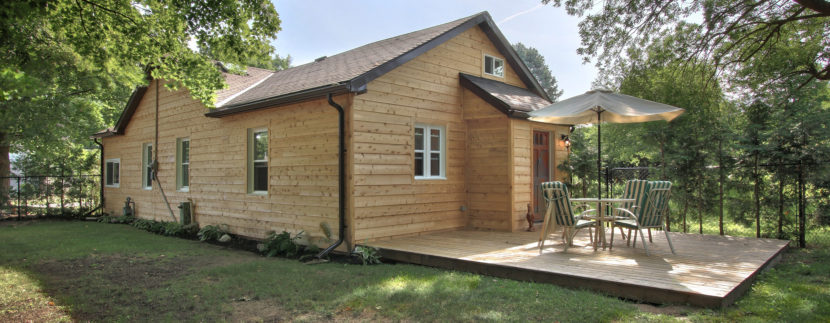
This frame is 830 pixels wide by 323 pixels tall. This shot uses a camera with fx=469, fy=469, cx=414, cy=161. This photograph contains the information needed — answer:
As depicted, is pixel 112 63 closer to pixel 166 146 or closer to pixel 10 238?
pixel 166 146

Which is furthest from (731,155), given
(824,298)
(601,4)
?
(824,298)

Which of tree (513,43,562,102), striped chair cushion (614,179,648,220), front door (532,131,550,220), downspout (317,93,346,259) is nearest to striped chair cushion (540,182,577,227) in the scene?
striped chair cushion (614,179,648,220)

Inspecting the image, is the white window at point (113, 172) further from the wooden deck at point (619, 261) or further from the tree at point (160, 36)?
the wooden deck at point (619, 261)

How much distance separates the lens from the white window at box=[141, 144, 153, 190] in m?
13.3

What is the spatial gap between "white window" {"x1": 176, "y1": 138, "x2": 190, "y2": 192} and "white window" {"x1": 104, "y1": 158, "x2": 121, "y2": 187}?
441 cm

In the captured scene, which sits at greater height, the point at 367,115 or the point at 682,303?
the point at 367,115

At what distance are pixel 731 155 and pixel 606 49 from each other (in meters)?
3.04

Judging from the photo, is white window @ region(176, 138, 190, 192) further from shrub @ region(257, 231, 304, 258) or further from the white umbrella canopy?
the white umbrella canopy

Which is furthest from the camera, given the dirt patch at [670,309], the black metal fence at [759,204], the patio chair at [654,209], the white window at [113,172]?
the white window at [113,172]

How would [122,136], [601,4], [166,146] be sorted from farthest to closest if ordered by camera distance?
1. [122,136]
2. [166,146]
3. [601,4]

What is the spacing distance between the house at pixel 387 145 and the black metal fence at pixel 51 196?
7.18 m

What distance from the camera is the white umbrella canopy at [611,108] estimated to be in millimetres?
6391

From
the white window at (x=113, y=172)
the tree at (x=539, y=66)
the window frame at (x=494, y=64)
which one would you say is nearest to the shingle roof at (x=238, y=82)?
the window frame at (x=494, y=64)

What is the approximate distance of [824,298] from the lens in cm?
449
